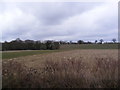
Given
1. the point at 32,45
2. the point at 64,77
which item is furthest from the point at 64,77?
the point at 32,45

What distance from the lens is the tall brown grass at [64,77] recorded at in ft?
20.8

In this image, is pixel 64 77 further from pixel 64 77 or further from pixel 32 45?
pixel 32 45

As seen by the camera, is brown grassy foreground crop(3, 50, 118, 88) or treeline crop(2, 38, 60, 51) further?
treeline crop(2, 38, 60, 51)

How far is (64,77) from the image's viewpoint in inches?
261

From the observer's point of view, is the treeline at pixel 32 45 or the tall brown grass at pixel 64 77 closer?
the tall brown grass at pixel 64 77

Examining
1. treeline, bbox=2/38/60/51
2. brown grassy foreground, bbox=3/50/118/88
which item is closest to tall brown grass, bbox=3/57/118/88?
brown grassy foreground, bbox=3/50/118/88

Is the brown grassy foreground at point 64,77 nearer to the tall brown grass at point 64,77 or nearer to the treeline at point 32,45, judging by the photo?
the tall brown grass at point 64,77

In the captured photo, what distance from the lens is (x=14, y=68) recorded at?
7.62 m

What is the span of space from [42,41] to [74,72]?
73860 mm

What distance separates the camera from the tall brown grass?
6349 millimetres

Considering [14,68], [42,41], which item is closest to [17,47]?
[42,41]

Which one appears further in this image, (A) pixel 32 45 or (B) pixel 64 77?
(A) pixel 32 45

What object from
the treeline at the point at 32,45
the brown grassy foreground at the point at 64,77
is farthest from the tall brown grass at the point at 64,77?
the treeline at the point at 32,45

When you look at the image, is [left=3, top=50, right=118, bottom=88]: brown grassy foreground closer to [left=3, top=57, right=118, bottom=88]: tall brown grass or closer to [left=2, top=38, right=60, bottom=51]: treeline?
[left=3, top=57, right=118, bottom=88]: tall brown grass
